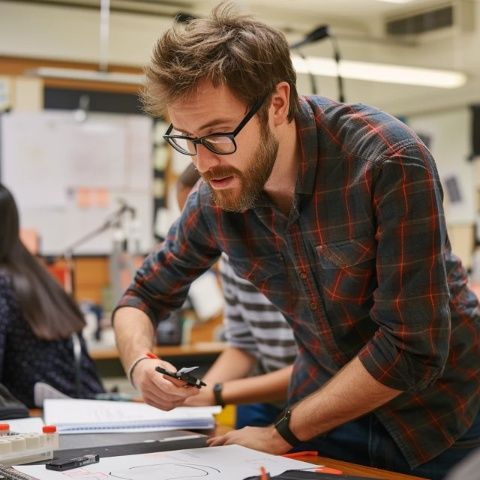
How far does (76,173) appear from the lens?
5352 millimetres

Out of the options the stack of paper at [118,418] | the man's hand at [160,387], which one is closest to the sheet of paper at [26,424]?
the stack of paper at [118,418]

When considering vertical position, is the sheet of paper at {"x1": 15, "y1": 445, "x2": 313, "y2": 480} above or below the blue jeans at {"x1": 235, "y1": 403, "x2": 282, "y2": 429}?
above

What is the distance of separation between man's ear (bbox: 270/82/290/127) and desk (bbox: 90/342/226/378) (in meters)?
2.72

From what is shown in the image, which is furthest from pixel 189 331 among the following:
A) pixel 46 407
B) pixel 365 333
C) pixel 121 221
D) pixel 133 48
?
pixel 365 333

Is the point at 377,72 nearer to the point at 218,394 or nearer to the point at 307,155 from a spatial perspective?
the point at 218,394

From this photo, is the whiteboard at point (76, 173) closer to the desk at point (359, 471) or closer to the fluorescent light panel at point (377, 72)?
the fluorescent light panel at point (377, 72)

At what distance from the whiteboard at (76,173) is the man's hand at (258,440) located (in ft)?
11.9

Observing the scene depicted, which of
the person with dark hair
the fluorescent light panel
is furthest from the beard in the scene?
the fluorescent light panel

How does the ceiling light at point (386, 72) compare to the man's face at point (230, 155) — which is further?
the ceiling light at point (386, 72)

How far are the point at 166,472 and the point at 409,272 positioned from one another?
1.61 ft

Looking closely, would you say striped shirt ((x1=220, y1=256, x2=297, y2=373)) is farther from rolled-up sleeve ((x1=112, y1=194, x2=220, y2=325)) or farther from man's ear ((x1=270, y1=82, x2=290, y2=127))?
man's ear ((x1=270, y1=82, x2=290, y2=127))

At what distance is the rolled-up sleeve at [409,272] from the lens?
135cm

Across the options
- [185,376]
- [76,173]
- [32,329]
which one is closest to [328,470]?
[185,376]

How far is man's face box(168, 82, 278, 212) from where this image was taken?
1378 mm
